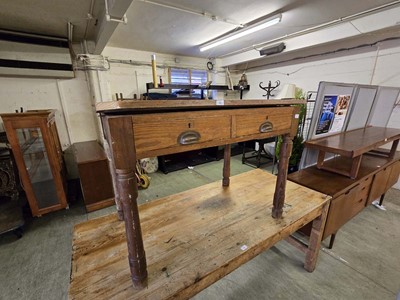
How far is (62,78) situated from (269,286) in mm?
4309

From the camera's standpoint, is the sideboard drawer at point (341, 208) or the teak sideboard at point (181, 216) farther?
the sideboard drawer at point (341, 208)

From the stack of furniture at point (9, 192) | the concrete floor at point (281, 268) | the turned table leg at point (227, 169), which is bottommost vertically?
the concrete floor at point (281, 268)

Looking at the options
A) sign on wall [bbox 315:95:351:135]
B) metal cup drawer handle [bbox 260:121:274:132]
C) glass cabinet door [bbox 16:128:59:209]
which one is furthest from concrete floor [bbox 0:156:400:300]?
metal cup drawer handle [bbox 260:121:274:132]

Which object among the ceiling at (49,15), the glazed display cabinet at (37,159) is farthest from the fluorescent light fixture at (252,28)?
the glazed display cabinet at (37,159)

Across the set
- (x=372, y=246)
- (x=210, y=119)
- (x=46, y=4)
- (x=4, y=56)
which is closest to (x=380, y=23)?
(x=372, y=246)

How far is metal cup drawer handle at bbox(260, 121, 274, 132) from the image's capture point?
1026 mm

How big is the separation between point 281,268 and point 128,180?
172 centimetres

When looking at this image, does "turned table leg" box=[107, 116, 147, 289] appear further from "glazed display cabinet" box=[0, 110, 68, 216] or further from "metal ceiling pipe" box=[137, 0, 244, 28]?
"glazed display cabinet" box=[0, 110, 68, 216]

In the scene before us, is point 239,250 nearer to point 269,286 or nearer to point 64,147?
point 269,286

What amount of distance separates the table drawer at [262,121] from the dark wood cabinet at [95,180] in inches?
86.8

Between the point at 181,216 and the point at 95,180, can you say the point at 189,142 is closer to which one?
the point at 181,216

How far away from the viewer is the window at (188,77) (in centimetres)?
460

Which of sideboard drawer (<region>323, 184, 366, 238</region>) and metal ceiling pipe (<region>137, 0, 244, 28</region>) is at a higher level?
metal ceiling pipe (<region>137, 0, 244, 28</region>)

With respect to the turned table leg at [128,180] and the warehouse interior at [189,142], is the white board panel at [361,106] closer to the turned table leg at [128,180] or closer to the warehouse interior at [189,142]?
the warehouse interior at [189,142]
